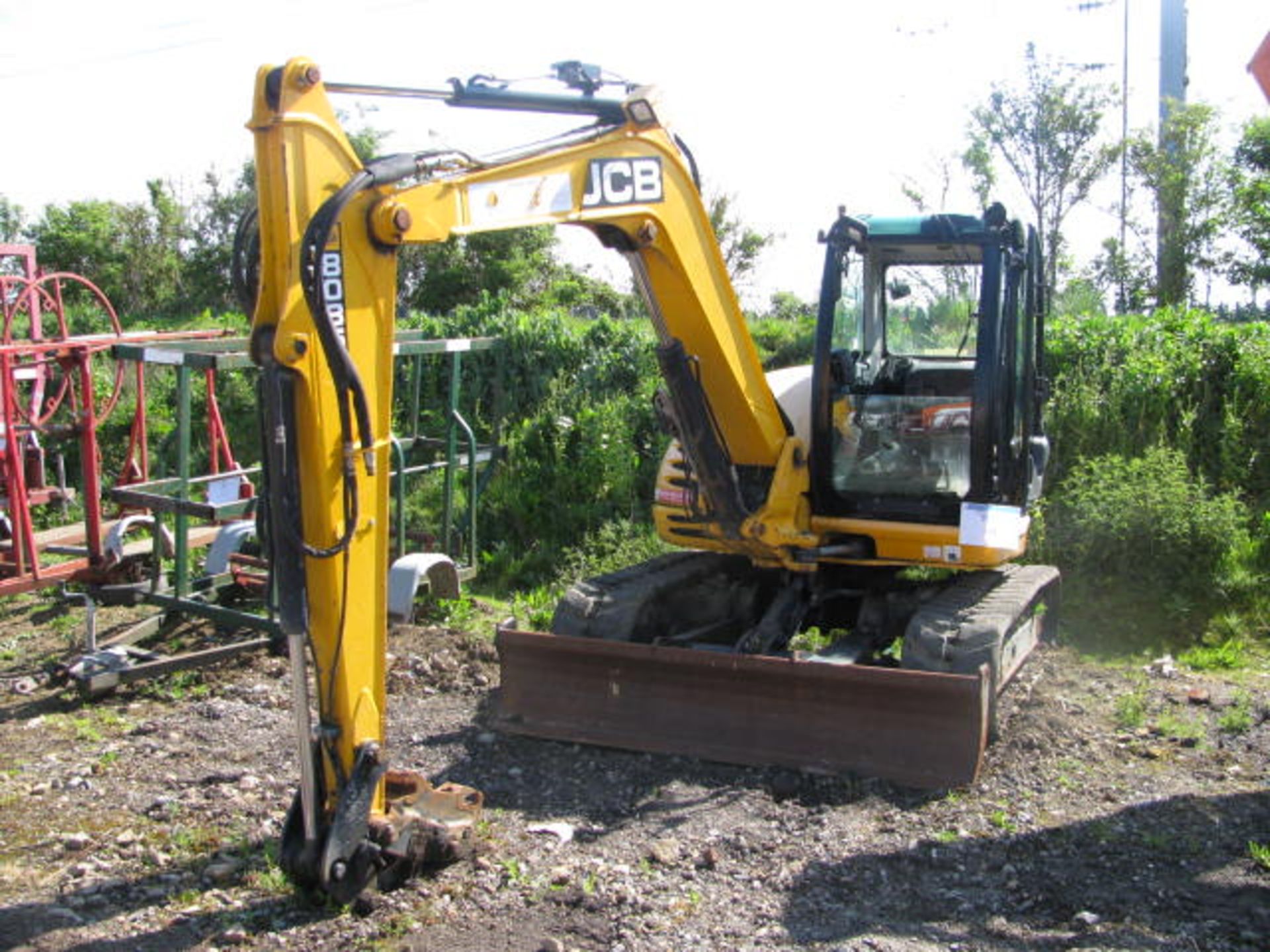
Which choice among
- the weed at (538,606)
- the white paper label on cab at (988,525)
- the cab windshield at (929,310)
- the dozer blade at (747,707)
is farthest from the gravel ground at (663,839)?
the cab windshield at (929,310)

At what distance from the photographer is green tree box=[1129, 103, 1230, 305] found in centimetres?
2034

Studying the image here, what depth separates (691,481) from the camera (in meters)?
6.35

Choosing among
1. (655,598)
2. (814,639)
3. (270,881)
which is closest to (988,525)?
(655,598)

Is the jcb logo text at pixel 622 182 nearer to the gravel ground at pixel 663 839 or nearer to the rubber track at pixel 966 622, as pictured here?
the rubber track at pixel 966 622

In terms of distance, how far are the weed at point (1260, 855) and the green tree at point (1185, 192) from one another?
670 inches

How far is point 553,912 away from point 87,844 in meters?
2.01

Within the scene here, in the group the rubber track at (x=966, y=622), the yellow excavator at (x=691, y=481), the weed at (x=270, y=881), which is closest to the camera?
the yellow excavator at (x=691, y=481)

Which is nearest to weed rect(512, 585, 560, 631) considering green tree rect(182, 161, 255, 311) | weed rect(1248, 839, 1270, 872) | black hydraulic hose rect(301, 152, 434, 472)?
black hydraulic hose rect(301, 152, 434, 472)

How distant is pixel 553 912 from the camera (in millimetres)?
4414

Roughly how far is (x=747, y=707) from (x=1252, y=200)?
1694 cm

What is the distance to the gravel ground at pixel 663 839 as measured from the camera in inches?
169

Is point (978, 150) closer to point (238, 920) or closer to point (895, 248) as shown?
point (895, 248)

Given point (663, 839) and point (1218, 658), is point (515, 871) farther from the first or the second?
point (1218, 658)

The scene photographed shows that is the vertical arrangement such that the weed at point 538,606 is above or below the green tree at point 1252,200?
below
